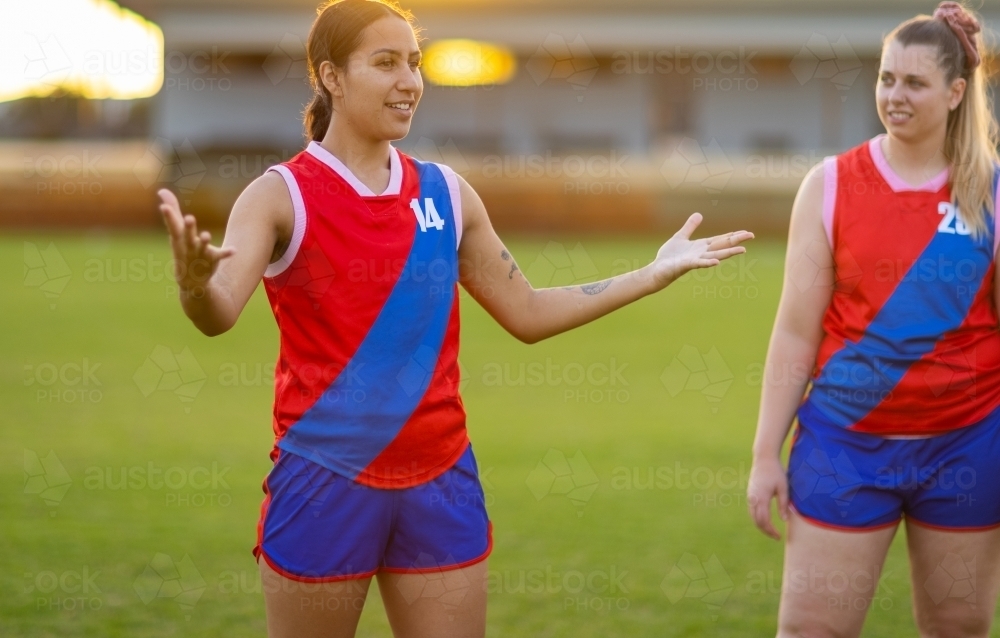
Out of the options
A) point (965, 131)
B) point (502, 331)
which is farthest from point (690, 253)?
point (502, 331)

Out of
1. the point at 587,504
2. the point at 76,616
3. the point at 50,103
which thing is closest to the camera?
the point at 76,616

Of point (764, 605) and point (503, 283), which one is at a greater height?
point (503, 283)

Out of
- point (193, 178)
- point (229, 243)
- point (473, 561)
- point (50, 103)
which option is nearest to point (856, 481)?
point (473, 561)

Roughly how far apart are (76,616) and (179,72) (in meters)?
24.5

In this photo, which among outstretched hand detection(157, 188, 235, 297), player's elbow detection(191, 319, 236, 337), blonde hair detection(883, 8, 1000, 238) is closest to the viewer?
outstretched hand detection(157, 188, 235, 297)

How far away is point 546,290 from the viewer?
284cm

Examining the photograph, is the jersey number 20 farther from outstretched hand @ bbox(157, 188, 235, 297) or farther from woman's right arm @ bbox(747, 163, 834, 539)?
outstretched hand @ bbox(157, 188, 235, 297)

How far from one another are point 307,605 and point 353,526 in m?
0.21

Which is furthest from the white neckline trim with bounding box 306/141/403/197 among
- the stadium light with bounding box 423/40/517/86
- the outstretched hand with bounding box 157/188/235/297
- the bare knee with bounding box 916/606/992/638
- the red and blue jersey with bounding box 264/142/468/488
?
the stadium light with bounding box 423/40/517/86

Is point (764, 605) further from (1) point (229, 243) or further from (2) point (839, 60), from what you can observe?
(2) point (839, 60)

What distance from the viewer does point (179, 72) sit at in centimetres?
2705

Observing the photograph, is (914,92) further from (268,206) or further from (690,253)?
(268,206)

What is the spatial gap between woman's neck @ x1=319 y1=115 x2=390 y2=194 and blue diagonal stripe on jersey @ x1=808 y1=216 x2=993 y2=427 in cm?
130

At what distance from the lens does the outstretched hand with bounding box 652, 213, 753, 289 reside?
272cm
